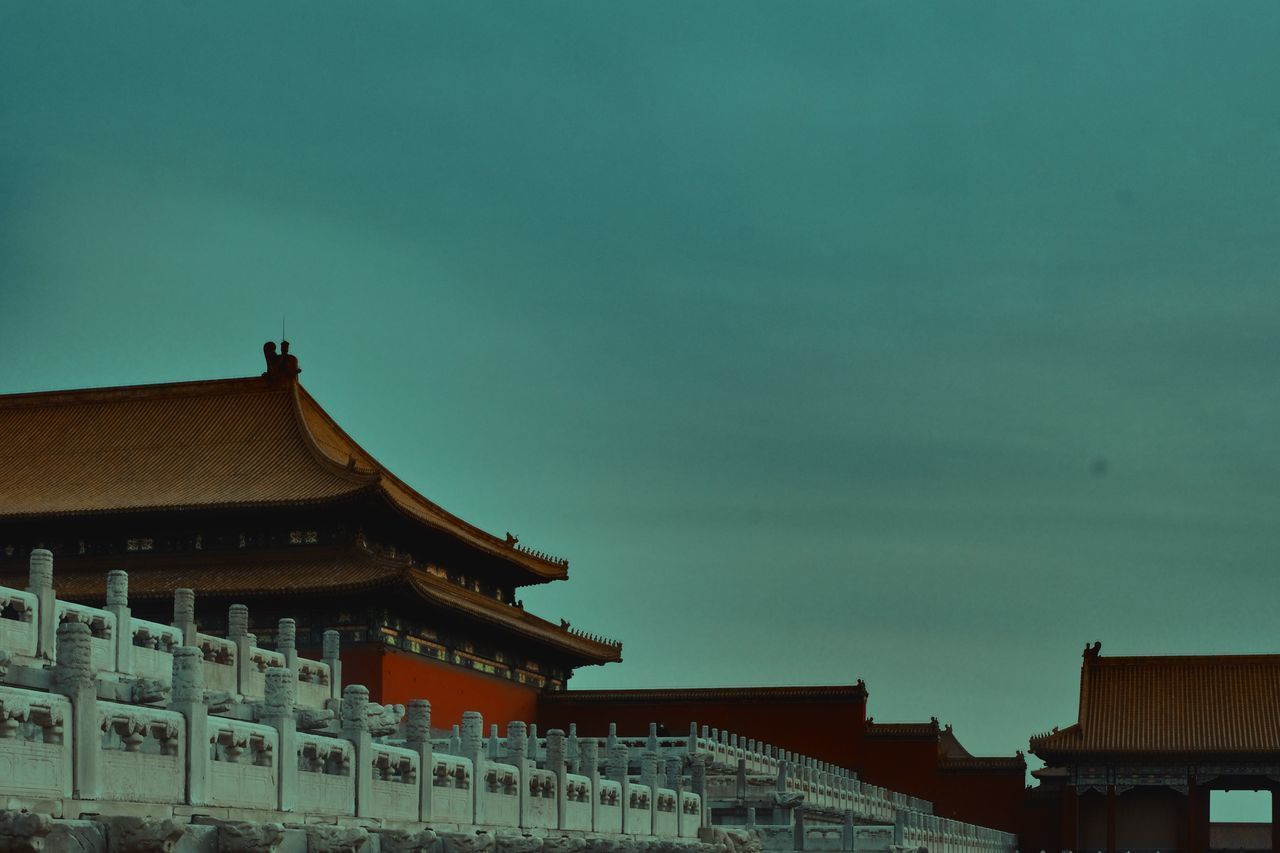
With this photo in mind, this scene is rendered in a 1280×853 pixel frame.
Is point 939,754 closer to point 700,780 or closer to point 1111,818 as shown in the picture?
point 1111,818

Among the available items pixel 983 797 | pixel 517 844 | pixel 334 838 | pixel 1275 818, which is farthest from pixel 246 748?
pixel 1275 818

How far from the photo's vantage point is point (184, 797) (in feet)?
41.5

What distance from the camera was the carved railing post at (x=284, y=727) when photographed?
1397cm

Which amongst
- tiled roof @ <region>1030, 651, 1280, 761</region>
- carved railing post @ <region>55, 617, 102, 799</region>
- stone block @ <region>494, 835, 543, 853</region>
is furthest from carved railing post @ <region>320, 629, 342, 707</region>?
tiled roof @ <region>1030, 651, 1280, 761</region>

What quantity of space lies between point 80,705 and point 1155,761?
146 feet

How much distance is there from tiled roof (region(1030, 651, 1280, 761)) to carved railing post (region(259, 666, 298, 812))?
132ft

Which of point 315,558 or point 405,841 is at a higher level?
point 315,558

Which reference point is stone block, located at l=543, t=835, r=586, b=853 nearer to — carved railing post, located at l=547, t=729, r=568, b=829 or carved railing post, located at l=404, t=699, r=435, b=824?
carved railing post, located at l=404, t=699, r=435, b=824

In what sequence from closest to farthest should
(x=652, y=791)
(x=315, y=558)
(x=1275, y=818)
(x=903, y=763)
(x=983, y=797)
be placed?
(x=652, y=791), (x=315, y=558), (x=903, y=763), (x=983, y=797), (x=1275, y=818)

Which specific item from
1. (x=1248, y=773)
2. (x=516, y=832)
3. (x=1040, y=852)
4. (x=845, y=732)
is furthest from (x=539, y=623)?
(x=516, y=832)

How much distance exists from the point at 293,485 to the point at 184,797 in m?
27.7

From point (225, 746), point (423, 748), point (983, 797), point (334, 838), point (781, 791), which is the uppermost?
point (225, 746)

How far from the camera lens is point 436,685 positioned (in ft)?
131

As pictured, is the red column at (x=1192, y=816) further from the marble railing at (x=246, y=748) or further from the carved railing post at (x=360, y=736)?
the carved railing post at (x=360, y=736)
